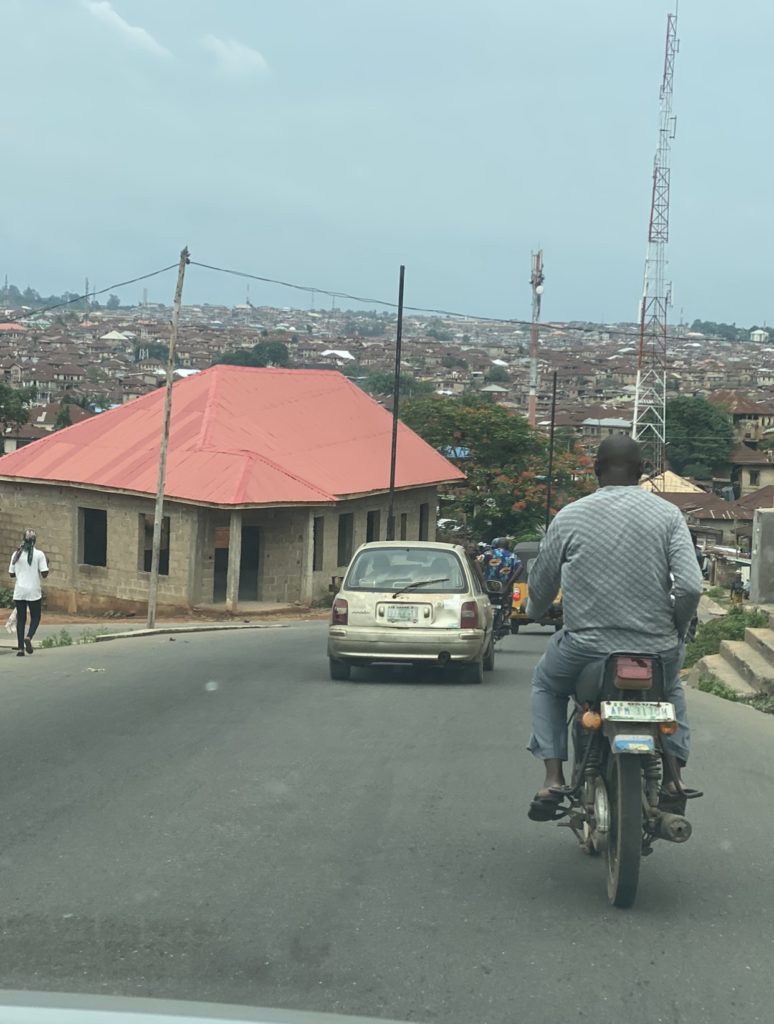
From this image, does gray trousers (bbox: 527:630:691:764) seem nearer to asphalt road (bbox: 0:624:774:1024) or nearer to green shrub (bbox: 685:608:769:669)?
asphalt road (bbox: 0:624:774:1024)

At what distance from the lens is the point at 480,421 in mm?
Result: 56375

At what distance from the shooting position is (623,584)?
573cm

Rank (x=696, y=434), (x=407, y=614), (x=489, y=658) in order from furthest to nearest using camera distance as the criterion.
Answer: (x=696, y=434)
(x=489, y=658)
(x=407, y=614)

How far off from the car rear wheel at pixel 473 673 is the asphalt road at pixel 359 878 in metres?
3.56

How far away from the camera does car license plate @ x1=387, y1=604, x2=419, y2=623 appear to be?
45.4 ft

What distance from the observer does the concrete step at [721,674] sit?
42.5 feet

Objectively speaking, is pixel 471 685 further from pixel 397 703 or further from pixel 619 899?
pixel 619 899

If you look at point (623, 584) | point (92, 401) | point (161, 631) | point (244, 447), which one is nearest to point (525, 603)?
point (623, 584)

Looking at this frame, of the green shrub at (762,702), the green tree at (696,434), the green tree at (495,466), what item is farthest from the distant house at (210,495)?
the green tree at (696,434)

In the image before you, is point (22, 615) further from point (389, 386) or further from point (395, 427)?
point (389, 386)

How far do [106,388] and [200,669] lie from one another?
15416 cm

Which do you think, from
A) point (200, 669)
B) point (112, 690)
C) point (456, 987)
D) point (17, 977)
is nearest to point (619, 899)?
point (456, 987)

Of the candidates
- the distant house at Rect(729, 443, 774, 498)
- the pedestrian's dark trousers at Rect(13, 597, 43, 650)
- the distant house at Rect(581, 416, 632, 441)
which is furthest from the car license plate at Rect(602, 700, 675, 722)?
the distant house at Rect(581, 416, 632, 441)

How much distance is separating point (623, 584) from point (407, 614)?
819cm
